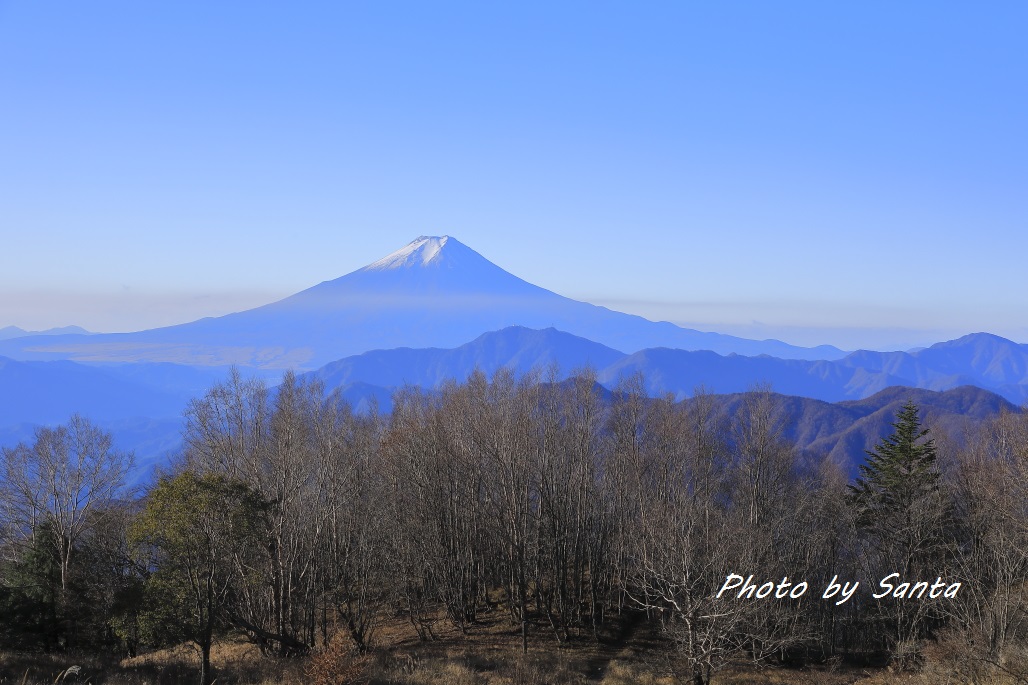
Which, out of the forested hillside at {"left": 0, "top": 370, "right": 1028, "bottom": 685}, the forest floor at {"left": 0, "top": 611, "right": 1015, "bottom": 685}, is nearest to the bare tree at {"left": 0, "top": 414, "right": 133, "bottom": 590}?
the forested hillside at {"left": 0, "top": 370, "right": 1028, "bottom": 685}

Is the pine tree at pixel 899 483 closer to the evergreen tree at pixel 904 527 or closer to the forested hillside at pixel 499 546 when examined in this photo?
the evergreen tree at pixel 904 527

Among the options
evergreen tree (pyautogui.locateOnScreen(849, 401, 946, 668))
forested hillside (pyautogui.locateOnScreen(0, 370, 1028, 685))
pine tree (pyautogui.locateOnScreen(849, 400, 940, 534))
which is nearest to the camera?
forested hillside (pyautogui.locateOnScreen(0, 370, 1028, 685))

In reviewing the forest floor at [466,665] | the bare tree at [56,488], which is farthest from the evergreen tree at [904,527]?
the bare tree at [56,488]

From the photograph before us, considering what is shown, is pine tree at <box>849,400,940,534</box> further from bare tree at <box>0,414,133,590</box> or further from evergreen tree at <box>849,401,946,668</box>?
bare tree at <box>0,414,133,590</box>

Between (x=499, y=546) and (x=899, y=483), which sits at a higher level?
(x=899, y=483)

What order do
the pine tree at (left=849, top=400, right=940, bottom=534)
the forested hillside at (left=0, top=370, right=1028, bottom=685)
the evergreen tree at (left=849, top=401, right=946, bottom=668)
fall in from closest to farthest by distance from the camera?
the forested hillside at (left=0, top=370, right=1028, bottom=685)
the evergreen tree at (left=849, top=401, right=946, bottom=668)
the pine tree at (left=849, top=400, right=940, bottom=534)

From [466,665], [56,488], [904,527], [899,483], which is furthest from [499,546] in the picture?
[899,483]

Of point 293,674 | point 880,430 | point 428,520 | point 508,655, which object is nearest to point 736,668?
point 508,655

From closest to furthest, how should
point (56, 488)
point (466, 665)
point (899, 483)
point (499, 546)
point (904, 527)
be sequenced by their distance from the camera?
point (466, 665)
point (56, 488)
point (904, 527)
point (499, 546)
point (899, 483)

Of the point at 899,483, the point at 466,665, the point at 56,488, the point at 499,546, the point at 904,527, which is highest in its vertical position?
the point at 56,488

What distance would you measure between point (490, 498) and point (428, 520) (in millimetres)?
3510

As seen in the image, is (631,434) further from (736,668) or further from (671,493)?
(736,668)

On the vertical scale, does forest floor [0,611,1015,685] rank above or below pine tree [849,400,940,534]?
below

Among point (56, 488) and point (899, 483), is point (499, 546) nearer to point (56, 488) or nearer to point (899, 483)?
point (56, 488)
